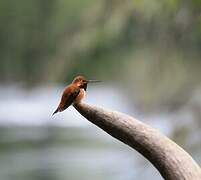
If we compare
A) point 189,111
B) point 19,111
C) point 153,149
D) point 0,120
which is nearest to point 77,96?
point 153,149

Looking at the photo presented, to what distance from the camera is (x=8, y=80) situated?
117ft

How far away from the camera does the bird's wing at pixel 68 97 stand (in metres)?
2.17

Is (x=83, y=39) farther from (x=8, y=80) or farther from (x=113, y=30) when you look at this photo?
(x=8, y=80)

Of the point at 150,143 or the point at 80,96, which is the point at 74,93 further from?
the point at 150,143

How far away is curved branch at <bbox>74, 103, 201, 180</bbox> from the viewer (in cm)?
198

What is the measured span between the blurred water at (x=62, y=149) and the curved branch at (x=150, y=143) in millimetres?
4758

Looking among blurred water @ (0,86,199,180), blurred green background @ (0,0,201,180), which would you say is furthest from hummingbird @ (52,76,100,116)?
blurred water @ (0,86,199,180)

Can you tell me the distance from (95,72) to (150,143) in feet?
67.2

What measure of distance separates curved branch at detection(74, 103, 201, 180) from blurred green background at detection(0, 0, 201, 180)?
9.69ft

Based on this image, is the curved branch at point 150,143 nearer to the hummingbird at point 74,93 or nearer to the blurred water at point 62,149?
the hummingbird at point 74,93

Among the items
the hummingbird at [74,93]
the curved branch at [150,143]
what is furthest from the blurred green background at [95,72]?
the curved branch at [150,143]

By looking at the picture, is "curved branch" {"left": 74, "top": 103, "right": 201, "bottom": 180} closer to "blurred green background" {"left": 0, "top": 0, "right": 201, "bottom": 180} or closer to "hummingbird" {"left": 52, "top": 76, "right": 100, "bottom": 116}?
"hummingbird" {"left": 52, "top": 76, "right": 100, "bottom": 116}

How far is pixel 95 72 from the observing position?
22516 mm

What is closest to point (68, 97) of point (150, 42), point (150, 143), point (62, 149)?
point (150, 143)
